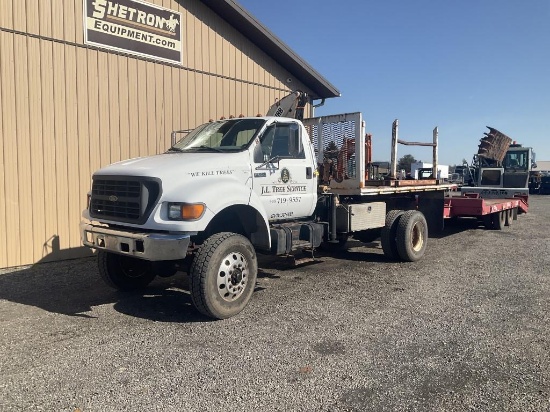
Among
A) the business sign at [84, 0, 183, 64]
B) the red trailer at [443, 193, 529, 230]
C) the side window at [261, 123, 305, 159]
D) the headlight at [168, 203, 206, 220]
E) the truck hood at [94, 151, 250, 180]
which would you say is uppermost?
the business sign at [84, 0, 183, 64]

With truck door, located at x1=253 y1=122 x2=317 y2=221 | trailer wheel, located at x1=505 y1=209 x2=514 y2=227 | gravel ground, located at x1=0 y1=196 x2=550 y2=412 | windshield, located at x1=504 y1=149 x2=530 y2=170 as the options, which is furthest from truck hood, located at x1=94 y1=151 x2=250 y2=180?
windshield, located at x1=504 y1=149 x2=530 y2=170

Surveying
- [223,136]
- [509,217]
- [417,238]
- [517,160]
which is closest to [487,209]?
[509,217]

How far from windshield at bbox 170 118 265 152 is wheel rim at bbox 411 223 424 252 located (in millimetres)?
4433

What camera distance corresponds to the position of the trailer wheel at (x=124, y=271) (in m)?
6.34

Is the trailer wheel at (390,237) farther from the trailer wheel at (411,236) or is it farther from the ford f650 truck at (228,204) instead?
the ford f650 truck at (228,204)

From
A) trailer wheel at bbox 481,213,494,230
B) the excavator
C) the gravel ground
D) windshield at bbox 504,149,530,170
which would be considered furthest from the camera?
windshield at bbox 504,149,530,170

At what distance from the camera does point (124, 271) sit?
→ 6520mm

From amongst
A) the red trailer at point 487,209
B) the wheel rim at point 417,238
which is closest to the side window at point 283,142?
the wheel rim at point 417,238

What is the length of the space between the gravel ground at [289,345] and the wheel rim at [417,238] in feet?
4.94

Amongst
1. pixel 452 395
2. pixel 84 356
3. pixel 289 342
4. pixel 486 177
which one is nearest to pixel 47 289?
pixel 84 356

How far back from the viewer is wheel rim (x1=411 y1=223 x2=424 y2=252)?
9.21 meters

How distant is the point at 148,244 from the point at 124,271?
1.90 metres

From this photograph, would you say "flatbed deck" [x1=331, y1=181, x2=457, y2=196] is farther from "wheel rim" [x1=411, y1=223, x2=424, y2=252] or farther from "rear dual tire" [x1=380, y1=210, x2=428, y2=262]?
"wheel rim" [x1=411, y1=223, x2=424, y2=252]

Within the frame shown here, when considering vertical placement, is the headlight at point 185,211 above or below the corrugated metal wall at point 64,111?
below
